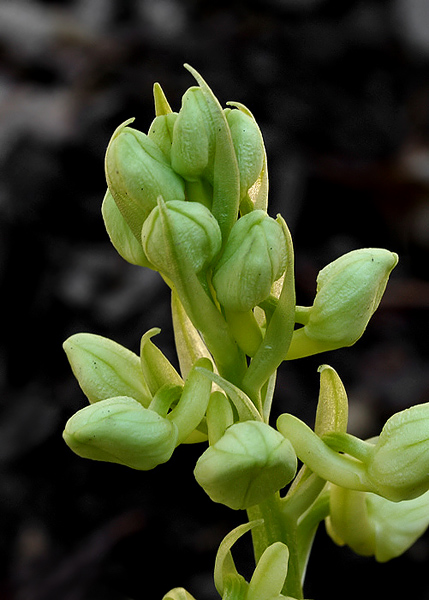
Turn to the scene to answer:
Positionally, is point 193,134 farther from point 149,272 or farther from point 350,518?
point 149,272

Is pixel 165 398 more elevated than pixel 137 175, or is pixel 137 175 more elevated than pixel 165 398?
pixel 137 175

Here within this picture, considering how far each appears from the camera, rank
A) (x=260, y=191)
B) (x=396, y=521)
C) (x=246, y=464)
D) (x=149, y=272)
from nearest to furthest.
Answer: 1. (x=246, y=464)
2. (x=260, y=191)
3. (x=396, y=521)
4. (x=149, y=272)

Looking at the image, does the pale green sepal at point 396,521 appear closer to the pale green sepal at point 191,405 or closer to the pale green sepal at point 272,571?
the pale green sepal at point 272,571

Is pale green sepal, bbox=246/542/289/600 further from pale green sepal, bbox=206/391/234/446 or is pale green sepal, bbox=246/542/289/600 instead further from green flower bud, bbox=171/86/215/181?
green flower bud, bbox=171/86/215/181

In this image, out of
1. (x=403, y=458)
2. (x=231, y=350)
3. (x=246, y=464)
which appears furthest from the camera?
(x=231, y=350)

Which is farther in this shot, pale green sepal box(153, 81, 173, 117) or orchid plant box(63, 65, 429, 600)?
pale green sepal box(153, 81, 173, 117)

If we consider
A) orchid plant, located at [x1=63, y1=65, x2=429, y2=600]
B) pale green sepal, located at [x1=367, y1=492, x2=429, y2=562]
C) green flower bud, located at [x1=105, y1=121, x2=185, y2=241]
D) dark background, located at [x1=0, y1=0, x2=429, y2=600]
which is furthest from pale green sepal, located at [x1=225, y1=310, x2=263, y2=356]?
dark background, located at [x1=0, y1=0, x2=429, y2=600]

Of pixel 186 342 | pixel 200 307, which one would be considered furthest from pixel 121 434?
pixel 186 342
